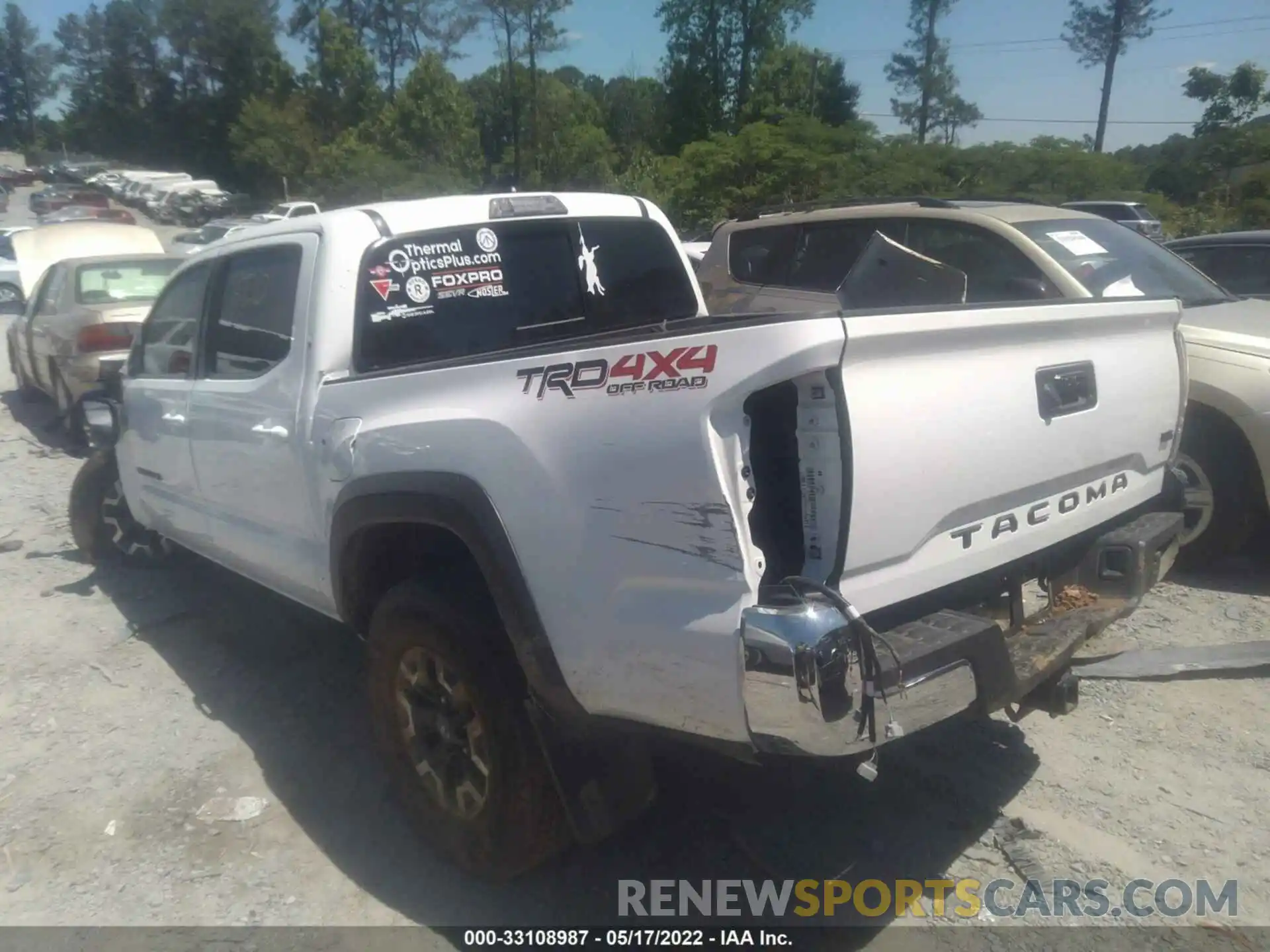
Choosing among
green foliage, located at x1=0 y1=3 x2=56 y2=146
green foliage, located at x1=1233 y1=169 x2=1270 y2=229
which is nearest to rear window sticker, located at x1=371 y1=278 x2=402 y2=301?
green foliage, located at x1=1233 y1=169 x2=1270 y2=229

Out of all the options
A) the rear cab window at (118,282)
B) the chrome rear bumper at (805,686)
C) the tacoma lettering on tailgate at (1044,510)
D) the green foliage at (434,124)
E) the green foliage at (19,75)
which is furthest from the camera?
the green foliage at (19,75)

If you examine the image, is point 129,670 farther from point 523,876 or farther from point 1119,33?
point 1119,33

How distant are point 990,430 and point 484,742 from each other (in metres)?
1.61

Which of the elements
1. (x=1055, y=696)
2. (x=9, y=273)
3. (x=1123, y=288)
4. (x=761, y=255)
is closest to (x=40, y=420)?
(x=761, y=255)

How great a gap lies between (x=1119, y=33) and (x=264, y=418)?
5256cm

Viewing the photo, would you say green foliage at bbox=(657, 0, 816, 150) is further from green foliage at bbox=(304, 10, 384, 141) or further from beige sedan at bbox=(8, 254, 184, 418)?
beige sedan at bbox=(8, 254, 184, 418)

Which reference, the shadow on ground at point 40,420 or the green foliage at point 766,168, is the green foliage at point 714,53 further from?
the shadow on ground at point 40,420

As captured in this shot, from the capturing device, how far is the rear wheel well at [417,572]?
2.99m

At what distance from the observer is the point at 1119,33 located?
47.0m

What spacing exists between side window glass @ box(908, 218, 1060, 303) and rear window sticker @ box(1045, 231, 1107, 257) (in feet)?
0.99

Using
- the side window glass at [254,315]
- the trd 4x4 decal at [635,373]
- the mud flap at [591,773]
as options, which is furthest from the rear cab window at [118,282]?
the mud flap at [591,773]

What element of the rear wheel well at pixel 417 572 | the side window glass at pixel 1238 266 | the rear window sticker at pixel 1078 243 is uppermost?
the rear window sticker at pixel 1078 243

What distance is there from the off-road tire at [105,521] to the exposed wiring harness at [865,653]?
15.8ft

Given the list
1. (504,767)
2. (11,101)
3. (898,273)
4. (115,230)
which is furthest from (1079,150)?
(11,101)
